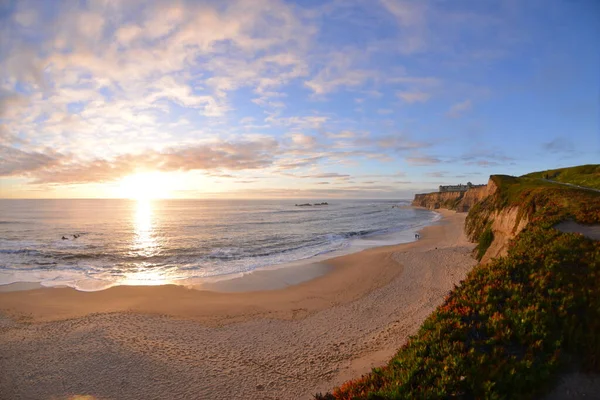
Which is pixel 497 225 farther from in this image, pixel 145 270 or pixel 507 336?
pixel 145 270

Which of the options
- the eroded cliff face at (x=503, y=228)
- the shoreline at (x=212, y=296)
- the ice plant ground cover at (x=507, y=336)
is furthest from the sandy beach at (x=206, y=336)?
the ice plant ground cover at (x=507, y=336)

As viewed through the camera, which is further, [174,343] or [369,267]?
[369,267]

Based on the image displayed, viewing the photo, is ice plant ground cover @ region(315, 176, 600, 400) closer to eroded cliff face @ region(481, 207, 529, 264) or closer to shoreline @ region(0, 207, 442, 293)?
eroded cliff face @ region(481, 207, 529, 264)

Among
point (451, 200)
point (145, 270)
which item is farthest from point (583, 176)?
point (451, 200)

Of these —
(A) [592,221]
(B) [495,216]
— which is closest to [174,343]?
(A) [592,221]

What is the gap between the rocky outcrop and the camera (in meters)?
83.4

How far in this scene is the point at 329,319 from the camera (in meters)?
13.4

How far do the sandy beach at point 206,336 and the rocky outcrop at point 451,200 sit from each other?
74.2 metres

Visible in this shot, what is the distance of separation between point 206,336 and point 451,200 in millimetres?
114488

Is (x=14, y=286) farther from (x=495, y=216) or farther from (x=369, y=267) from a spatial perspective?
(x=495, y=216)

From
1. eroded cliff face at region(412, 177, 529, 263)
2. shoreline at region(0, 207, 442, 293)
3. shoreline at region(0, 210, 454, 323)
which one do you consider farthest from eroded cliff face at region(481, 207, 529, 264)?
shoreline at region(0, 207, 442, 293)

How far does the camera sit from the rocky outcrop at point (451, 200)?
274ft

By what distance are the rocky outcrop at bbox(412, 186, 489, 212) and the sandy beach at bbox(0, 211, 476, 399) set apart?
244 feet

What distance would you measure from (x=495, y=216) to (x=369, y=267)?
11.6 metres
